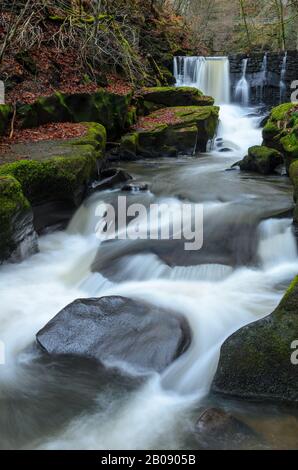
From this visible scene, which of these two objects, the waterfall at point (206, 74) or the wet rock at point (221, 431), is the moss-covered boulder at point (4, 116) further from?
the waterfall at point (206, 74)

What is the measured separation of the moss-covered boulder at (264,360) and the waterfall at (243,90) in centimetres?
1520

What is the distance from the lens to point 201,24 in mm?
26734

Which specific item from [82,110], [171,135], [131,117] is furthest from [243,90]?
[82,110]

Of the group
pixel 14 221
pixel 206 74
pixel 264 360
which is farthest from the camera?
pixel 206 74

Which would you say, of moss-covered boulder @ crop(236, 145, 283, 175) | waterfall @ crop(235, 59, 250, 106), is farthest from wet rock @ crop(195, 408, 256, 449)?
waterfall @ crop(235, 59, 250, 106)

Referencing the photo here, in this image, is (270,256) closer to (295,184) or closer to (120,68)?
(295,184)

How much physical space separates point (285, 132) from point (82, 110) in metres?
4.71

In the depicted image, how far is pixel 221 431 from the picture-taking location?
3.14 meters

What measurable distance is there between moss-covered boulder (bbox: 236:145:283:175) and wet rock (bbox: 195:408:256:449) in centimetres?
730

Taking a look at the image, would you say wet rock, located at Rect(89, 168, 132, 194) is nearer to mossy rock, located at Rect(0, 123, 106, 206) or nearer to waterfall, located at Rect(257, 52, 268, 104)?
mossy rock, located at Rect(0, 123, 106, 206)

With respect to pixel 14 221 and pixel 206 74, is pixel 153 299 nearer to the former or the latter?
pixel 14 221

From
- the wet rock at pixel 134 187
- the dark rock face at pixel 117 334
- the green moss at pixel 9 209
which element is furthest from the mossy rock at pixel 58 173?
the dark rock face at pixel 117 334

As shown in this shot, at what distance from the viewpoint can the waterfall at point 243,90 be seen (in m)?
17.7
